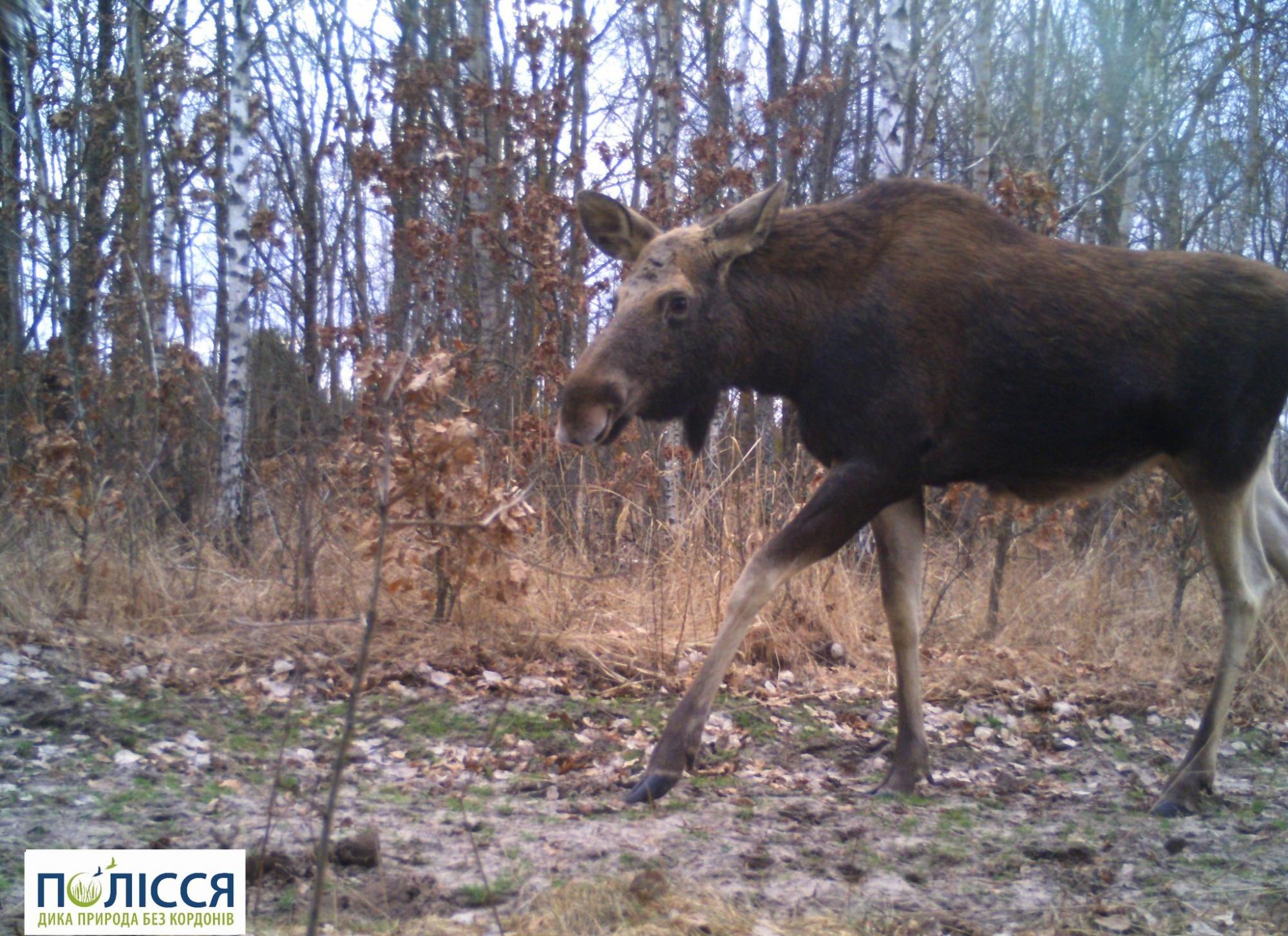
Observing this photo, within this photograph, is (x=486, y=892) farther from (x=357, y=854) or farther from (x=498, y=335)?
(x=498, y=335)

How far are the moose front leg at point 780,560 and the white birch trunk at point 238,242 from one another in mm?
8152

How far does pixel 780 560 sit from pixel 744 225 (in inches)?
57.5

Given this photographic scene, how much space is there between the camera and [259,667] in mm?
5820

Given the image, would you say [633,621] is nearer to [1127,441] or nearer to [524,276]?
[1127,441]

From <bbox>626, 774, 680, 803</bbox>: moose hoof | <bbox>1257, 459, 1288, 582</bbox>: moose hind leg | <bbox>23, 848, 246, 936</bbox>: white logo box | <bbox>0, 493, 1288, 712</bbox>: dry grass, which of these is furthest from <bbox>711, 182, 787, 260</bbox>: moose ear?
<bbox>23, 848, 246, 936</bbox>: white logo box

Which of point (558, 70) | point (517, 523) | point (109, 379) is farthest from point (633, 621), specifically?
point (558, 70)

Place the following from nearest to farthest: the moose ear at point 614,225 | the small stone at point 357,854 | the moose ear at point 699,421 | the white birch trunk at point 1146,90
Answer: the small stone at point 357,854
the moose ear at point 699,421
the moose ear at point 614,225
the white birch trunk at point 1146,90

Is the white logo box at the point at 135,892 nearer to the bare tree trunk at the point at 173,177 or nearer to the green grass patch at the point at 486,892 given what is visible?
the green grass patch at the point at 486,892

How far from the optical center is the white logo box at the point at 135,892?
2629 mm

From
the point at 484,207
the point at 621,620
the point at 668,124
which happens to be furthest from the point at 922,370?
the point at 484,207

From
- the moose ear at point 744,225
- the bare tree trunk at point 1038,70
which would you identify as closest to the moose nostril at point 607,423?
the moose ear at point 744,225

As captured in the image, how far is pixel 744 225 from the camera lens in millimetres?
4664

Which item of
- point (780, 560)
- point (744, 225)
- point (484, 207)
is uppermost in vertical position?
point (484, 207)

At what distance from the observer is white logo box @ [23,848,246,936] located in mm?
2629
